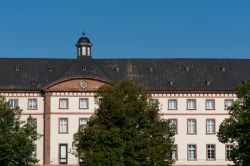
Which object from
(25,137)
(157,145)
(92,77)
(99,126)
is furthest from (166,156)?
(92,77)

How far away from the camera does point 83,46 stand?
92812 millimetres

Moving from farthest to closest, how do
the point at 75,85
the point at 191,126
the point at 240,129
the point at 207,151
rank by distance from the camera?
the point at 191,126 → the point at 207,151 → the point at 75,85 → the point at 240,129

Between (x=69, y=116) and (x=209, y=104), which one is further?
(x=209, y=104)

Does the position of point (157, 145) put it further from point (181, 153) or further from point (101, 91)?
point (181, 153)

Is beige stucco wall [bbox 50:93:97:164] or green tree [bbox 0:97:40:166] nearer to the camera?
green tree [bbox 0:97:40:166]

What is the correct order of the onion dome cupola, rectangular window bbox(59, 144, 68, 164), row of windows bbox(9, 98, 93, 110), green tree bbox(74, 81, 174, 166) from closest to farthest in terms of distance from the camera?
green tree bbox(74, 81, 174, 166) < rectangular window bbox(59, 144, 68, 164) < row of windows bbox(9, 98, 93, 110) < the onion dome cupola

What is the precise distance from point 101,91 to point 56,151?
24.3m

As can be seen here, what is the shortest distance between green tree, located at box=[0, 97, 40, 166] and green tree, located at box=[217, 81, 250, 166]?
15.3 metres

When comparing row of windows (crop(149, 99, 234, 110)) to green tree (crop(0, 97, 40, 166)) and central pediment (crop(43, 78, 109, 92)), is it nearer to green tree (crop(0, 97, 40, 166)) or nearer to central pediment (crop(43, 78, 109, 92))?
central pediment (crop(43, 78, 109, 92))

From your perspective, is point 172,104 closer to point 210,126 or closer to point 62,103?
point 210,126

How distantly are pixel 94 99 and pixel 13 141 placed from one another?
79.3ft

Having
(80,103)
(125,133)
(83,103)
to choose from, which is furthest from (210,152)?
(125,133)

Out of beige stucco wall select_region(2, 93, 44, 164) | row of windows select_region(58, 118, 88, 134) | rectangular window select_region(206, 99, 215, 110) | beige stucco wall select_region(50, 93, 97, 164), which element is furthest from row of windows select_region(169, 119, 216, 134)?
beige stucco wall select_region(2, 93, 44, 164)

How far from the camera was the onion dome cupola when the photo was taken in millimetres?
92438
